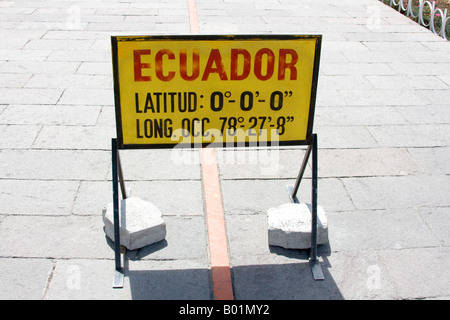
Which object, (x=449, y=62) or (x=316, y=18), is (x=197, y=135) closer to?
(x=449, y=62)

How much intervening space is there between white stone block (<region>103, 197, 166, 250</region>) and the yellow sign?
685 millimetres

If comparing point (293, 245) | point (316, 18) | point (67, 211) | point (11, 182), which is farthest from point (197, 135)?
point (316, 18)

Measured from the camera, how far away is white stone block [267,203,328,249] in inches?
164

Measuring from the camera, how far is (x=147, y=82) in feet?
12.1

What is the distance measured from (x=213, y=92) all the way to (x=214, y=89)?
0.02 m

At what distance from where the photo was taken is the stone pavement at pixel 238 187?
12.8 feet

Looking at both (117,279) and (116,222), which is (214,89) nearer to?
(116,222)

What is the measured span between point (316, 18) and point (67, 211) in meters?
8.29

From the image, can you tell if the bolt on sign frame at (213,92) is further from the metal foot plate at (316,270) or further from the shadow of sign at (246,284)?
the shadow of sign at (246,284)

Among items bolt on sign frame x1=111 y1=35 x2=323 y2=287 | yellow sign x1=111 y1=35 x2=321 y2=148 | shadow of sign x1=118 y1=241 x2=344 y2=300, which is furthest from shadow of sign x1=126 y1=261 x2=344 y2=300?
yellow sign x1=111 y1=35 x2=321 y2=148

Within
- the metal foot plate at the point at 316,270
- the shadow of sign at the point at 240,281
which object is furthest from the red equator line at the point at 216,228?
the metal foot plate at the point at 316,270

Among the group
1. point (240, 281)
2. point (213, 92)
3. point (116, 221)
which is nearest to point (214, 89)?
point (213, 92)

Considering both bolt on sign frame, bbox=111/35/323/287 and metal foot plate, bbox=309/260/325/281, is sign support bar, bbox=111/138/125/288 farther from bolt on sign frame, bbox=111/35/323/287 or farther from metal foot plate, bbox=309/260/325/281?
metal foot plate, bbox=309/260/325/281

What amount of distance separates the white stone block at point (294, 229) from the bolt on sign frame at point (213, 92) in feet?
0.53
